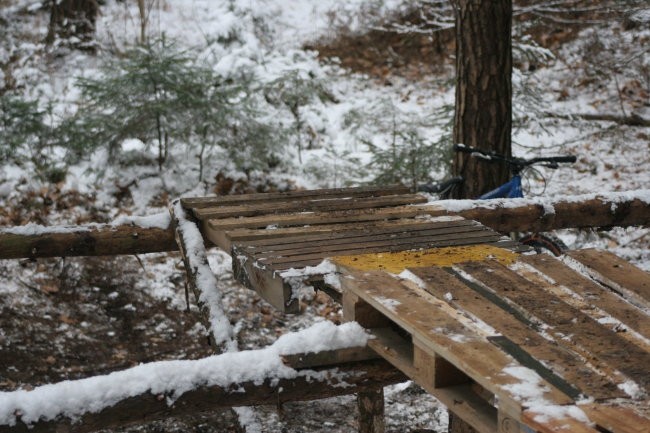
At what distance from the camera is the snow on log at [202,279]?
164 inches

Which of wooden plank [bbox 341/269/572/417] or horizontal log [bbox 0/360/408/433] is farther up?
wooden plank [bbox 341/269/572/417]

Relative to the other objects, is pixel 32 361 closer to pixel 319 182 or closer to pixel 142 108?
pixel 142 108

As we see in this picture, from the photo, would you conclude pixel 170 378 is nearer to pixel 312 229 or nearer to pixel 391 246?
pixel 391 246

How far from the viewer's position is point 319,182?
31.7ft

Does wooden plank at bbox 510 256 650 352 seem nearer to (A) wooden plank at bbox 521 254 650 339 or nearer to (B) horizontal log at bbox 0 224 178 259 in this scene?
(A) wooden plank at bbox 521 254 650 339

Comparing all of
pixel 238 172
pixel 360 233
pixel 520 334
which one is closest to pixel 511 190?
pixel 360 233

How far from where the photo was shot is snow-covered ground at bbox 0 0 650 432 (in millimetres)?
6359

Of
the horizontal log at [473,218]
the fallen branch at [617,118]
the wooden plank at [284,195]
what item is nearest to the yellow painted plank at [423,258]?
the horizontal log at [473,218]

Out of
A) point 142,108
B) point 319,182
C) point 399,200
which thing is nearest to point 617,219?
point 399,200

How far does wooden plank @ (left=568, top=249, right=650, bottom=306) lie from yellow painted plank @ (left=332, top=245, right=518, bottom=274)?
1.16ft

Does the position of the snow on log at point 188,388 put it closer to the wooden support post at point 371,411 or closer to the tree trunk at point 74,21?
the wooden support post at point 371,411

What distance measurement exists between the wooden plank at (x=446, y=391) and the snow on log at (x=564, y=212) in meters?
2.20

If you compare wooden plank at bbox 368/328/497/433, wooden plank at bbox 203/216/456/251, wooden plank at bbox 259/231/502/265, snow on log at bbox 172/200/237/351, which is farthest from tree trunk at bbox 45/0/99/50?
wooden plank at bbox 368/328/497/433

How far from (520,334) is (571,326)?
24cm
